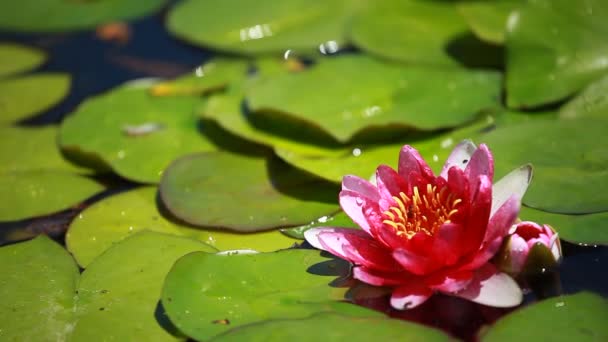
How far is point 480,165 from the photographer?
1603 mm

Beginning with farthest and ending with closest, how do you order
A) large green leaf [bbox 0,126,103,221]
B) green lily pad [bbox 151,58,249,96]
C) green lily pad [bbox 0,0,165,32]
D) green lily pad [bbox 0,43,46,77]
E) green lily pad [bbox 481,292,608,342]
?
green lily pad [bbox 0,0,165,32] < green lily pad [bbox 0,43,46,77] < green lily pad [bbox 151,58,249,96] < large green leaf [bbox 0,126,103,221] < green lily pad [bbox 481,292,608,342]

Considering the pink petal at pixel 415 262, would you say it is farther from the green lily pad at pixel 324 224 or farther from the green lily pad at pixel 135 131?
the green lily pad at pixel 135 131

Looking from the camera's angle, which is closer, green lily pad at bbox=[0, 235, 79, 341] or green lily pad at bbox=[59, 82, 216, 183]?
green lily pad at bbox=[0, 235, 79, 341]

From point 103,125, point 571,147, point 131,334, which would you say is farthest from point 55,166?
point 571,147

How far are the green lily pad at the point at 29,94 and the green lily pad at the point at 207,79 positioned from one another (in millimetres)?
401

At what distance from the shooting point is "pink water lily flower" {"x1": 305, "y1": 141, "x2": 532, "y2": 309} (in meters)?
1.54

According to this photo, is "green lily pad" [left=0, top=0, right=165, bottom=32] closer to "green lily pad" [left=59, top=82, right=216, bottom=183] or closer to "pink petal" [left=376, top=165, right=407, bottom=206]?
"green lily pad" [left=59, top=82, right=216, bottom=183]

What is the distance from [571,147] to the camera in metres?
1.96

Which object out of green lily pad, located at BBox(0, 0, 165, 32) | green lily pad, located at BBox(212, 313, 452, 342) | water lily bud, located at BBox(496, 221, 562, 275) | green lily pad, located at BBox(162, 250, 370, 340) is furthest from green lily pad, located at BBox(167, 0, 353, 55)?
green lily pad, located at BBox(212, 313, 452, 342)

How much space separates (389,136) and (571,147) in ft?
1.73

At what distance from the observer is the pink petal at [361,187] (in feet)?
5.50

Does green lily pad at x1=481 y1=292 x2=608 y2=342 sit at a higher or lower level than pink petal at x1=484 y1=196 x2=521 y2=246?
lower

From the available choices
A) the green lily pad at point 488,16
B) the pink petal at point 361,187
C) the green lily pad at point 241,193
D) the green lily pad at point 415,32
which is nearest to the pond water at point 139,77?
the green lily pad at point 241,193

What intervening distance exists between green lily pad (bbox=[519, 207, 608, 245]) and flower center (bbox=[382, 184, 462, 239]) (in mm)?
268
